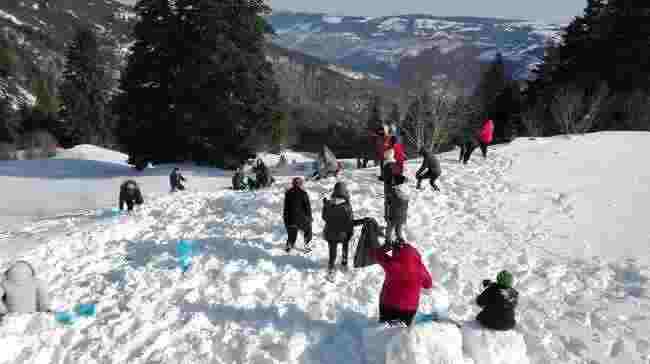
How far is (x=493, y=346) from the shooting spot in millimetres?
4520

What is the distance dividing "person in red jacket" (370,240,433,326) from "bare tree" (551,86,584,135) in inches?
780

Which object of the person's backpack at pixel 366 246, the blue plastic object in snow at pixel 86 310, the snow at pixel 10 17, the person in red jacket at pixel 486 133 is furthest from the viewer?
the snow at pixel 10 17

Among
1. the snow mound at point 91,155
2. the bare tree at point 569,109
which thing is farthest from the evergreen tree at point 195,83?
the bare tree at point 569,109

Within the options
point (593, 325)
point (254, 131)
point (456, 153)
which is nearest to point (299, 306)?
point (593, 325)

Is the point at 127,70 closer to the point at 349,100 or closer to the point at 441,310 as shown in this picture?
the point at 441,310

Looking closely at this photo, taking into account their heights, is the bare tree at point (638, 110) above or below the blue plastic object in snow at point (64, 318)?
A: above

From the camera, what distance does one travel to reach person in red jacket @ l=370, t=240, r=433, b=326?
190 inches

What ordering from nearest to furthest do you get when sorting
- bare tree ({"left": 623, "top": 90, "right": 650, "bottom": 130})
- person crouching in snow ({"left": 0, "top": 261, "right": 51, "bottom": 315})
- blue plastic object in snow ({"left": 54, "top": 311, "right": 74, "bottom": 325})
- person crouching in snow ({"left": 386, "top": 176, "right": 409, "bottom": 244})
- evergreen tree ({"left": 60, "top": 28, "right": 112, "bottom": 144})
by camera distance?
1. person crouching in snow ({"left": 0, "top": 261, "right": 51, "bottom": 315})
2. blue plastic object in snow ({"left": 54, "top": 311, "right": 74, "bottom": 325})
3. person crouching in snow ({"left": 386, "top": 176, "right": 409, "bottom": 244})
4. bare tree ({"left": 623, "top": 90, "right": 650, "bottom": 130})
5. evergreen tree ({"left": 60, "top": 28, "right": 112, "bottom": 144})

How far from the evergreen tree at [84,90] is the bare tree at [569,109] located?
43.0 meters

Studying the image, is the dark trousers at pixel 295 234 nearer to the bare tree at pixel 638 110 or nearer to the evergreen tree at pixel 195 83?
the evergreen tree at pixel 195 83

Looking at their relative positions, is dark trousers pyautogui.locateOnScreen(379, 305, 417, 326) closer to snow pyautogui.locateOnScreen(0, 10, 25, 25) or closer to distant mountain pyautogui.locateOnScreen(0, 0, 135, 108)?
distant mountain pyautogui.locateOnScreen(0, 0, 135, 108)

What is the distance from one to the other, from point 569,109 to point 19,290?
76.1ft

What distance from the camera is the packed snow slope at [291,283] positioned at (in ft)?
17.3

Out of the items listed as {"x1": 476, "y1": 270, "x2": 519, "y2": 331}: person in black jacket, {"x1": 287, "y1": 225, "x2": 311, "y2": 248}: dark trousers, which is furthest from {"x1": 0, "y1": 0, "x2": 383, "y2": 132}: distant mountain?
{"x1": 476, "y1": 270, "x2": 519, "y2": 331}: person in black jacket
